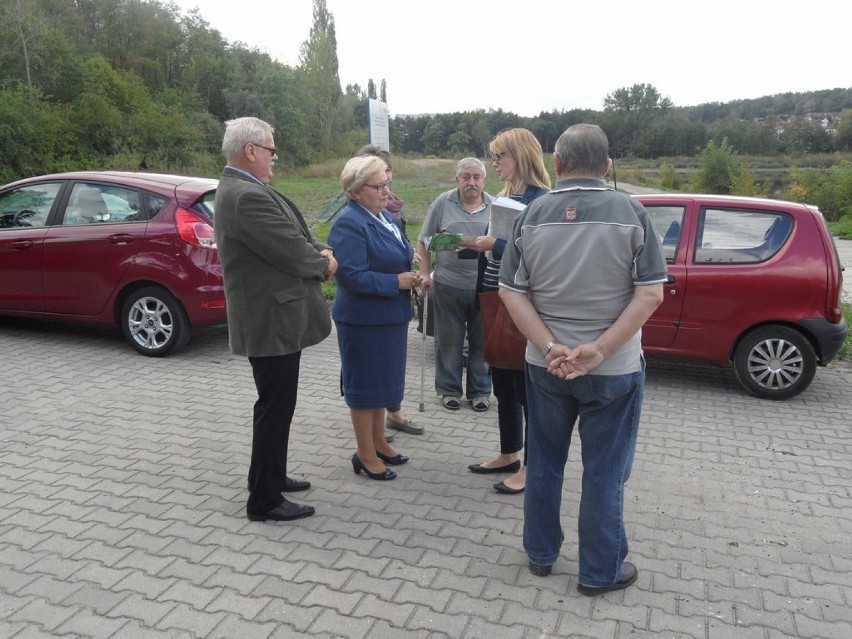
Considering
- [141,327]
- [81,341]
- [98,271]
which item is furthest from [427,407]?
[81,341]

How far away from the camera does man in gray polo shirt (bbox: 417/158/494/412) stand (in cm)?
534

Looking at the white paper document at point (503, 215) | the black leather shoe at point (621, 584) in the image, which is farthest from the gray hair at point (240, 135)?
the black leather shoe at point (621, 584)

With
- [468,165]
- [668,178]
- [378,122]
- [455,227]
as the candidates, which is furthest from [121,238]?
[668,178]

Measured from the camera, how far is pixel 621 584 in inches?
125

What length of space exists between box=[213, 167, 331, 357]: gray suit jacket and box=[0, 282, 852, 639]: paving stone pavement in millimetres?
1000

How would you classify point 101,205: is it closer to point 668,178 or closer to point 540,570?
point 540,570

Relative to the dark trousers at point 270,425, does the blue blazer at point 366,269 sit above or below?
above

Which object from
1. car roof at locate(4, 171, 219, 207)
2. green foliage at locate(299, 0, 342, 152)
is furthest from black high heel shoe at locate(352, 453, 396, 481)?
green foliage at locate(299, 0, 342, 152)

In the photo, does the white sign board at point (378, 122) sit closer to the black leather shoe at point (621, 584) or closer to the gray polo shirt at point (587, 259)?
the gray polo shirt at point (587, 259)

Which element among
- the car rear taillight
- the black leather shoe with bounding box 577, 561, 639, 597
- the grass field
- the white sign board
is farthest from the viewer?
the grass field

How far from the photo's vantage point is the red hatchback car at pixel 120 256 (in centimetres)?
666

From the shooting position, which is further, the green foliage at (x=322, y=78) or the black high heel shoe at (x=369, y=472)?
the green foliage at (x=322, y=78)

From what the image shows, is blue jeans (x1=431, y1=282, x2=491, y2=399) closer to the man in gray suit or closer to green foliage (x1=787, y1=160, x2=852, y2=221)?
the man in gray suit

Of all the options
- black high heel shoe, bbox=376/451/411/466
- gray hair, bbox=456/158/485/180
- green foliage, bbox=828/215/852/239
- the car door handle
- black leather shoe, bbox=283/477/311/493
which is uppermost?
gray hair, bbox=456/158/485/180
